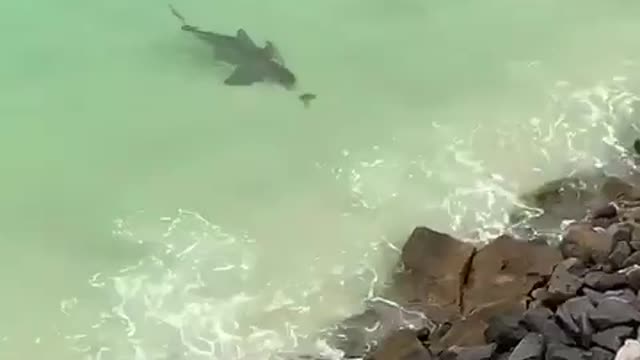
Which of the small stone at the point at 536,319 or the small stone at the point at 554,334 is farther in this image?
the small stone at the point at 536,319

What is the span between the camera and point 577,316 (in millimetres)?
4340

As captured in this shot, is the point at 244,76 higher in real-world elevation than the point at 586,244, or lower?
higher

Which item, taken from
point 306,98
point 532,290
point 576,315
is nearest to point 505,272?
point 532,290

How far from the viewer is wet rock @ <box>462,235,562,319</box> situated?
4.88 meters

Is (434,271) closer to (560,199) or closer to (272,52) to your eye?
(560,199)

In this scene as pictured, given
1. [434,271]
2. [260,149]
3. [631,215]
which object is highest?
[260,149]

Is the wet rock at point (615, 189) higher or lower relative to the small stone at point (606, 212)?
higher

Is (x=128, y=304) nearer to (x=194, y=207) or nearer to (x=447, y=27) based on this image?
(x=194, y=207)

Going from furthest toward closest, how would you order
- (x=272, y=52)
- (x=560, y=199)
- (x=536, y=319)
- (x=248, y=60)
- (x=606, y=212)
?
(x=272, y=52) → (x=248, y=60) → (x=560, y=199) → (x=606, y=212) → (x=536, y=319)

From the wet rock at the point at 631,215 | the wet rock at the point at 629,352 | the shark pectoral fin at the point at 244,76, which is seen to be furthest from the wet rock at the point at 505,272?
the shark pectoral fin at the point at 244,76

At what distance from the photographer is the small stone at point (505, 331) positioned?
4398 millimetres

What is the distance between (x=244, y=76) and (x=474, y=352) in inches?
112

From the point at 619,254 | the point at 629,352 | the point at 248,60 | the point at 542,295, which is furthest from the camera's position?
the point at 248,60

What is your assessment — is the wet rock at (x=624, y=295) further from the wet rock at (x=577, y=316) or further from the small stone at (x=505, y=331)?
the small stone at (x=505, y=331)
